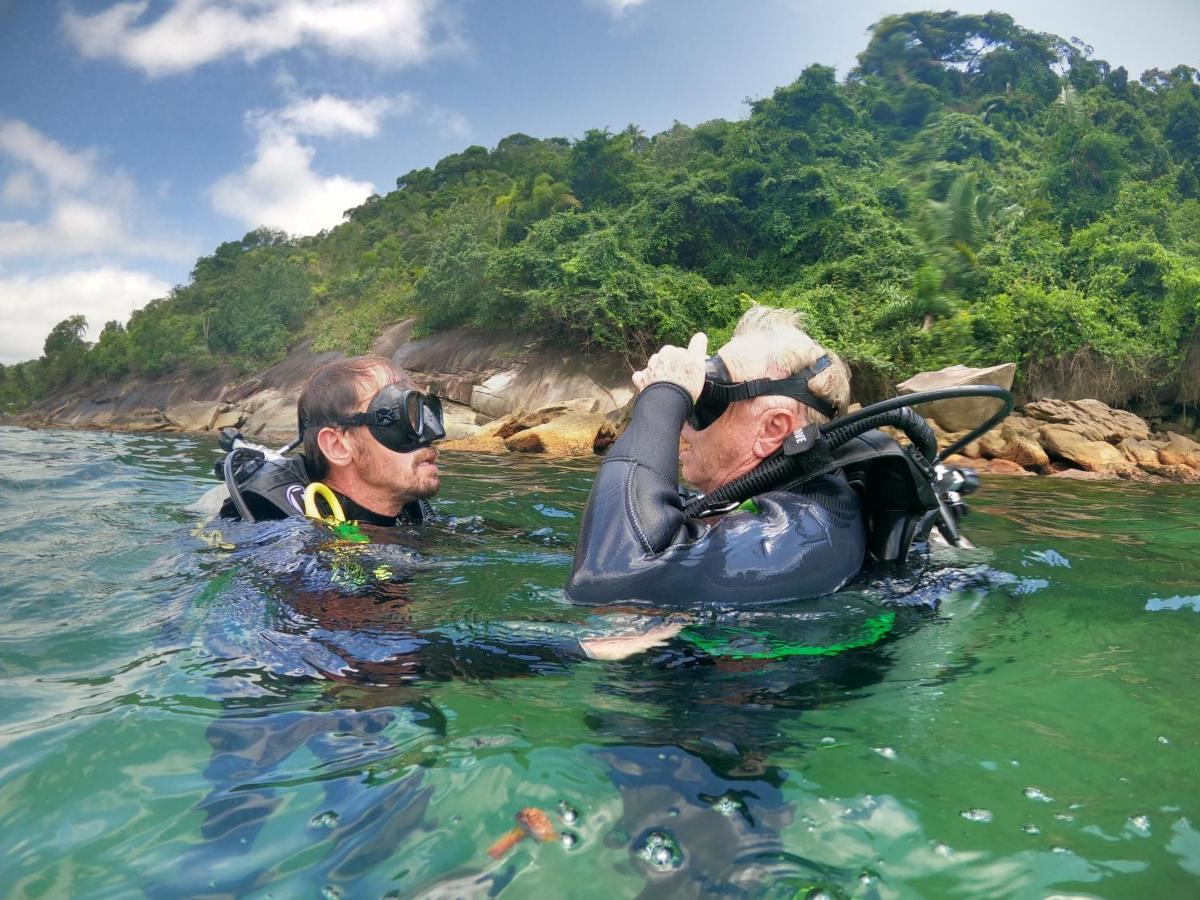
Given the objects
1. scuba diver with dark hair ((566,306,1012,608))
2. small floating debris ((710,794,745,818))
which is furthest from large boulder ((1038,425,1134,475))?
small floating debris ((710,794,745,818))

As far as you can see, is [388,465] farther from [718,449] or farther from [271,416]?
[271,416]

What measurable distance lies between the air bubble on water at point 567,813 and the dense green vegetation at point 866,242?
16.8 metres

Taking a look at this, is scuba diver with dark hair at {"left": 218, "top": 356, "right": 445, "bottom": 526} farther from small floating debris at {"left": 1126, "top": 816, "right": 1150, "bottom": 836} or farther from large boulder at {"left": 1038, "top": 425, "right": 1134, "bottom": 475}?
large boulder at {"left": 1038, "top": 425, "right": 1134, "bottom": 475}

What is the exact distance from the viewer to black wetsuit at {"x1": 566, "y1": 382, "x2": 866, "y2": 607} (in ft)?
6.95

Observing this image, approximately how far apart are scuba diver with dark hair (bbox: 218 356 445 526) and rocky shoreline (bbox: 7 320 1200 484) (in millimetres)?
6976

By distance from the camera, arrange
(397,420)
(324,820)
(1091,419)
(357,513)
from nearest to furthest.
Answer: (324,820), (397,420), (357,513), (1091,419)

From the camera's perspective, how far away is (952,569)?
113 inches

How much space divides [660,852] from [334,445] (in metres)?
2.45

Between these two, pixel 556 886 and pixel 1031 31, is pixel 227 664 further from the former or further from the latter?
pixel 1031 31

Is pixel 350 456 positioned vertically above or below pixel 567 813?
above

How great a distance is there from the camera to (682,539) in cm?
223

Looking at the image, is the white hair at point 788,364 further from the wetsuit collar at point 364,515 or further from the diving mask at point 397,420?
the wetsuit collar at point 364,515

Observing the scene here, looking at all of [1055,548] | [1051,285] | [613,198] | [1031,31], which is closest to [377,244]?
[613,198]

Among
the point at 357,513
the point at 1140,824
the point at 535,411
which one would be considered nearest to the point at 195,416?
the point at 535,411
